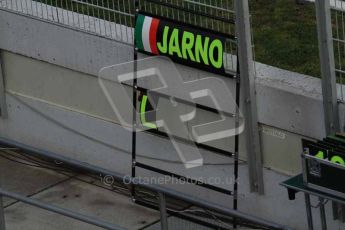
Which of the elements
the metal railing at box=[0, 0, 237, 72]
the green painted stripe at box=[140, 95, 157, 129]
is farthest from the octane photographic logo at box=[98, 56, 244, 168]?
the metal railing at box=[0, 0, 237, 72]

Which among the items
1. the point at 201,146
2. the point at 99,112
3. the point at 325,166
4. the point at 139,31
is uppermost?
the point at 139,31

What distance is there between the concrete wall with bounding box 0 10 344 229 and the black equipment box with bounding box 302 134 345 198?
58 centimetres

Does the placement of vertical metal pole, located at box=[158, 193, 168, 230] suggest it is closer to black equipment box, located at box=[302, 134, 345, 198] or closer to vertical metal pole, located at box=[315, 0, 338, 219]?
black equipment box, located at box=[302, 134, 345, 198]

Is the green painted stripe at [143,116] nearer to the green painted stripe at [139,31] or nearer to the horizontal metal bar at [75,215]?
the green painted stripe at [139,31]

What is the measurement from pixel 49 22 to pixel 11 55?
0.69 meters

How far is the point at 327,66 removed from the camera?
7863 mm

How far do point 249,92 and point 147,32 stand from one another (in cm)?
106

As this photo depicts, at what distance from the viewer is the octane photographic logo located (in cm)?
862

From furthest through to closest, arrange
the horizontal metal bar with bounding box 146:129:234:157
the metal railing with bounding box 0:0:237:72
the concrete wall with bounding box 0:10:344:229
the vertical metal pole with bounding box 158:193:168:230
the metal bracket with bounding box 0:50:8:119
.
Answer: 1. the metal bracket with bounding box 0:50:8:119
2. the horizontal metal bar with bounding box 146:129:234:157
3. the metal railing with bounding box 0:0:237:72
4. the concrete wall with bounding box 0:10:344:229
5. the vertical metal pole with bounding box 158:193:168:230

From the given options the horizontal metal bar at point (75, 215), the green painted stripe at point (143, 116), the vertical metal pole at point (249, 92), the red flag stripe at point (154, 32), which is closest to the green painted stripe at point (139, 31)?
the red flag stripe at point (154, 32)

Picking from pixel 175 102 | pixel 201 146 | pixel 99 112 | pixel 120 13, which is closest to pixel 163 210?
pixel 201 146

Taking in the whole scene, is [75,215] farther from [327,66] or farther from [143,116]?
[143,116]

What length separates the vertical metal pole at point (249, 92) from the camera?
8133 millimetres

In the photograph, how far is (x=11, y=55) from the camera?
10094 millimetres
